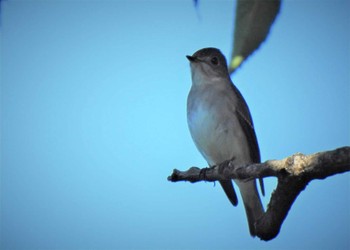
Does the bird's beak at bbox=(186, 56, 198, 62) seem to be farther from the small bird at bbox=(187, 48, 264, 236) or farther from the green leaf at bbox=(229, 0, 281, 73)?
the green leaf at bbox=(229, 0, 281, 73)

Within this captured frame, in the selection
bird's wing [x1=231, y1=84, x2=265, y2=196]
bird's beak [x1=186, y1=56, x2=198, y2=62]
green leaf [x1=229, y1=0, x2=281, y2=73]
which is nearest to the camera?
green leaf [x1=229, y1=0, x2=281, y2=73]

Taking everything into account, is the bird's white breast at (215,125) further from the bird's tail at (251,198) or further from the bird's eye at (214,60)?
the bird's tail at (251,198)

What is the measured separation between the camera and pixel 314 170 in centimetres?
187

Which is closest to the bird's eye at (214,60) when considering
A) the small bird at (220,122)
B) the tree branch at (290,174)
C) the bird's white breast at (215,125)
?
the small bird at (220,122)

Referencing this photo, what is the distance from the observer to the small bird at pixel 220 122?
4.84 m

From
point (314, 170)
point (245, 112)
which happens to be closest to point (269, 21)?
point (314, 170)

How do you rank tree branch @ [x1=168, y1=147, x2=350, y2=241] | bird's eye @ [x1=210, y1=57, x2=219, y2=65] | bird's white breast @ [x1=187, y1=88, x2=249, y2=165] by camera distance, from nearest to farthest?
tree branch @ [x1=168, y1=147, x2=350, y2=241]
bird's white breast @ [x1=187, y1=88, x2=249, y2=165]
bird's eye @ [x1=210, y1=57, x2=219, y2=65]

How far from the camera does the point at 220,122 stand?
190 inches

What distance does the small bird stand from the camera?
4.84 m

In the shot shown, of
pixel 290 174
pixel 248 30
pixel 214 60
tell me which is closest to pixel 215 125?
pixel 214 60

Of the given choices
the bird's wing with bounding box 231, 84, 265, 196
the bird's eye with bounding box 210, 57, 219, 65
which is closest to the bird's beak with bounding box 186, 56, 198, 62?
the bird's eye with bounding box 210, 57, 219, 65

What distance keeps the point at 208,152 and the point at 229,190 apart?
1.80ft

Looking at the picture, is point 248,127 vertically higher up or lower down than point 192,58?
lower down

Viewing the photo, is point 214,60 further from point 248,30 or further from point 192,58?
point 248,30
